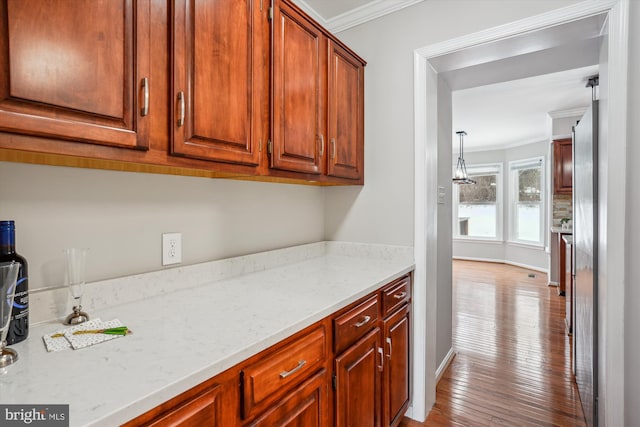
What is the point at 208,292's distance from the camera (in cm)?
133

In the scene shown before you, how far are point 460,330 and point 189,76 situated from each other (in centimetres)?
334

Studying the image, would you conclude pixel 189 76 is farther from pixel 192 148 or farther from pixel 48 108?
pixel 48 108

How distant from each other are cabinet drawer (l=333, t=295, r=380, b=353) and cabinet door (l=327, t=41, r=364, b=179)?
0.76 m

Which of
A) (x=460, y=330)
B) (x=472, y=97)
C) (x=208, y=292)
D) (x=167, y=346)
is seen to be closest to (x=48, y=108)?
(x=167, y=346)

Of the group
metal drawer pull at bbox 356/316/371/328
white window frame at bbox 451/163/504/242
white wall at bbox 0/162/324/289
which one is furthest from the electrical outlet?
white window frame at bbox 451/163/504/242

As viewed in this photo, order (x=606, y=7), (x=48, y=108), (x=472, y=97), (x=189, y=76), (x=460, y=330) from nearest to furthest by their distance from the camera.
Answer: (x=48, y=108), (x=189, y=76), (x=606, y=7), (x=460, y=330), (x=472, y=97)

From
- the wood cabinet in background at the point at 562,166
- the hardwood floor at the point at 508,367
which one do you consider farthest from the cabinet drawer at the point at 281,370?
the wood cabinet in background at the point at 562,166

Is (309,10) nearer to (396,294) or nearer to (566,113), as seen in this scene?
(396,294)

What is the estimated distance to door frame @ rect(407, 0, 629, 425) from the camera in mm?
1405

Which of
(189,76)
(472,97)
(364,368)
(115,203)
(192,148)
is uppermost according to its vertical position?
(472,97)

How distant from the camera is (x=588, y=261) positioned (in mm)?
1756

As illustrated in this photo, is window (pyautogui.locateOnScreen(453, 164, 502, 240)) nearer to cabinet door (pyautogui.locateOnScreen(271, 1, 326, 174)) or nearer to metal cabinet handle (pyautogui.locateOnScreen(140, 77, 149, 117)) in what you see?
cabinet door (pyautogui.locateOnScreen(271, 1, 326, 174))

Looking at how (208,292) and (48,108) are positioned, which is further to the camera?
(208,292)

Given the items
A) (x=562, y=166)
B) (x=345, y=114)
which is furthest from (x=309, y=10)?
(x=562, y=166)
